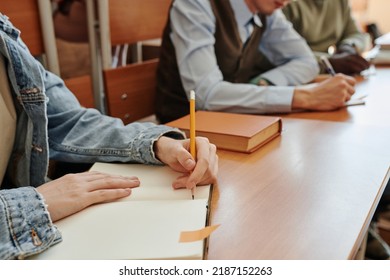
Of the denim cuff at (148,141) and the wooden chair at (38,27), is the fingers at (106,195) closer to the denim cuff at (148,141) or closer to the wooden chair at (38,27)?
the denim cuff at (148,141)

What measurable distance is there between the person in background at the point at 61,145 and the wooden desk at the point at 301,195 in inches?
3.0

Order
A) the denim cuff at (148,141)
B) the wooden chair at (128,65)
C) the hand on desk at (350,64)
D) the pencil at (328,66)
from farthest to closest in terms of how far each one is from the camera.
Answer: the hand on desk at (350,64)
the pencil at (328,66)
the wooden chair at (128,65)
the denim cuff at (148,141)

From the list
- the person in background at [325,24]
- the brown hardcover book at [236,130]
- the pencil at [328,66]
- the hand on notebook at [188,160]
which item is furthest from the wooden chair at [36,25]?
the person in background at [325,24]

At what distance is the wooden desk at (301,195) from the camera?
1.59ft

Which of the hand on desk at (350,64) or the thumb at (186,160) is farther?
the hand on desk at (350,64)

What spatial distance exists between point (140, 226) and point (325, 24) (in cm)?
196

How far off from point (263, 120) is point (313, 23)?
144 centimetres

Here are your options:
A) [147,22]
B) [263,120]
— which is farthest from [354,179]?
[147,22]

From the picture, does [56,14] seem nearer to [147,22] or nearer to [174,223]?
[147,22]

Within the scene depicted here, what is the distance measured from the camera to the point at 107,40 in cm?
134

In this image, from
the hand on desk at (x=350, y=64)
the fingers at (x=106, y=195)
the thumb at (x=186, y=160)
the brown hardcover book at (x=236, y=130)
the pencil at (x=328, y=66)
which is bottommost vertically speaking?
the hand on desk at (x=350, y=64)

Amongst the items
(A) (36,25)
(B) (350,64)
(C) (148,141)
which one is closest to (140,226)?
(C) (148,141)

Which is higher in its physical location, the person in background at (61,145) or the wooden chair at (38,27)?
the wooden chair at (38,27)
